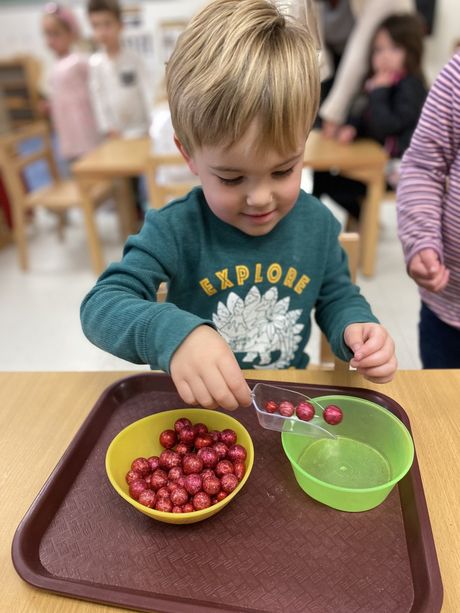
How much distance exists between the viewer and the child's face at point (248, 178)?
629 millimetres

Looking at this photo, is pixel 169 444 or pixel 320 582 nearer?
pixel 320 582

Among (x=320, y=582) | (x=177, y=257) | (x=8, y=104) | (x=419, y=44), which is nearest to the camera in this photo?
(x=320, y=582)

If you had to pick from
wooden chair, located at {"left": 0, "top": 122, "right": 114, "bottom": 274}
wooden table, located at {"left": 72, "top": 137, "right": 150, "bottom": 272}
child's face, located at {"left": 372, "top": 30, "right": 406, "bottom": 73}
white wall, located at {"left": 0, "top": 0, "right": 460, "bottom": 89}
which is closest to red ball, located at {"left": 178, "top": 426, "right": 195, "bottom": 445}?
wooden table, located at {"left": 72, "top": 137, "right": 150, "bottom": 272}

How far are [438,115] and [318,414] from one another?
0.59 metres

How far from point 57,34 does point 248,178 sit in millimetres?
3112

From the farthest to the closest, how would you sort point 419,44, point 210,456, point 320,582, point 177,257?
point 419,44 < point 177,257 < point 210,456 < point 320,582

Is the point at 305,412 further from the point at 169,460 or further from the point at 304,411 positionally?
the point at 169,460

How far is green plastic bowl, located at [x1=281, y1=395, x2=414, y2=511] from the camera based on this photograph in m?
0.58

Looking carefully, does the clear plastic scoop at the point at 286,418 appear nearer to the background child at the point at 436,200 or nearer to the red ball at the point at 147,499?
the red ball at the point at 147,499

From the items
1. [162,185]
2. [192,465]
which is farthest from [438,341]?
[162,185]

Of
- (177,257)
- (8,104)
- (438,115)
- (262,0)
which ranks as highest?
(262,0)

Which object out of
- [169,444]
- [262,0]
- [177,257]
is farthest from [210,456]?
[262,0]

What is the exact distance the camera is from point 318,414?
0.67 m

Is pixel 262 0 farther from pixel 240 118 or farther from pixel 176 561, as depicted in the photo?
pixel 176 561
